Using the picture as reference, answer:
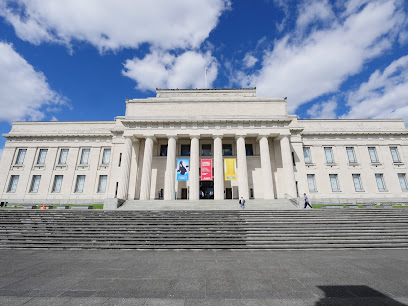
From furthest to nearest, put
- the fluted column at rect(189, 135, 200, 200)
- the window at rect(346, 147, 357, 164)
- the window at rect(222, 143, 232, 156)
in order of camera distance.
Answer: the window at rect(346, 147, 357, 164), the window at rect(222, 143, 232, 156), the fluted column at rect(189, 135, 200, 200)

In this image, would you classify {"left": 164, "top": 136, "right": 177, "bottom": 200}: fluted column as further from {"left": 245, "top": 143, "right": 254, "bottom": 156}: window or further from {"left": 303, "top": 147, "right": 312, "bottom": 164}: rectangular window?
{"left": 303, "top": 147, "right": 312, "bottom": 164}: rectangular window

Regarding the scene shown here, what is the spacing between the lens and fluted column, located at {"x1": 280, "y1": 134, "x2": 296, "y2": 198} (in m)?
26.7

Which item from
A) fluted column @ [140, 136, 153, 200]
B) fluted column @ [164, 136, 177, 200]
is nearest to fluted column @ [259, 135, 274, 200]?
fluted column @ [164, 136, 177, 200]

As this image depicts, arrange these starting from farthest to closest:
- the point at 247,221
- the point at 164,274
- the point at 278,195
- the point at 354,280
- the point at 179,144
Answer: the point at 179,144
the point at 278,195
the point at 247,221
the point at 164,274
the point at 354,280

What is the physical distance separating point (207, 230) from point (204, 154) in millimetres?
18927

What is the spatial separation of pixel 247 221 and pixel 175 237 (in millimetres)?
6106

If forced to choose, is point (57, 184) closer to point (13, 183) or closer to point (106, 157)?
point (13, 183)

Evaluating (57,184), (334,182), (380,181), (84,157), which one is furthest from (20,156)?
(380,181)

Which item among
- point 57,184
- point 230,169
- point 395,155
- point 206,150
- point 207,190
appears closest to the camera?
point 230,169

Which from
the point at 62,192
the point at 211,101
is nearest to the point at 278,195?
the point at 211,101

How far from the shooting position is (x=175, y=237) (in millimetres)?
13250

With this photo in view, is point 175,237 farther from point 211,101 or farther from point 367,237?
point 211,101

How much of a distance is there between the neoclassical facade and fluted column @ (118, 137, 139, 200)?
0.14m

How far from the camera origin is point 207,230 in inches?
553
